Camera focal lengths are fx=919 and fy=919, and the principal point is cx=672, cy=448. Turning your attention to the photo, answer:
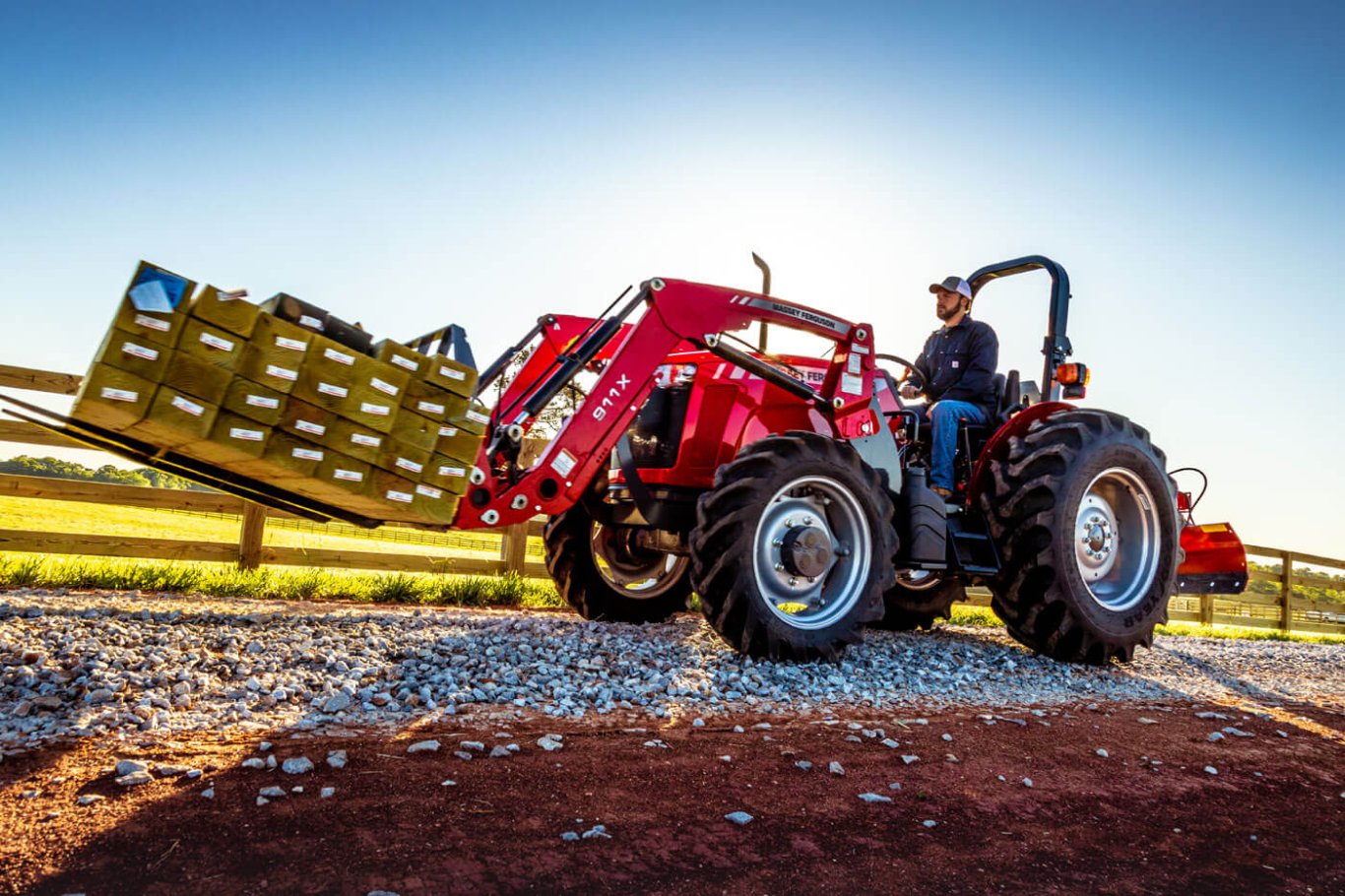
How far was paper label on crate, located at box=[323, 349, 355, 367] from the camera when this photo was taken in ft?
12.3

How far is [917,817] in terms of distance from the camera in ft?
9.56

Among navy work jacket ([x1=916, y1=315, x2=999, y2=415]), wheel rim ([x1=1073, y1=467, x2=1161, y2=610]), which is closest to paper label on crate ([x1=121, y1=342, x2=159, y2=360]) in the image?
navy work jacket ([x1=916, y1=315, x2=999, y2=415])

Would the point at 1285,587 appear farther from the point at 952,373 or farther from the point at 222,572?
the point at 222,572

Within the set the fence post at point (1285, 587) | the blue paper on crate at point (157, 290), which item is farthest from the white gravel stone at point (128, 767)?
the fence post at point (1285, 587)

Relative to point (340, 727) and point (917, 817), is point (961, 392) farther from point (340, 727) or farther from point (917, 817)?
point (340, 727)

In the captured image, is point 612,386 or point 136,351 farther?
point 612,386

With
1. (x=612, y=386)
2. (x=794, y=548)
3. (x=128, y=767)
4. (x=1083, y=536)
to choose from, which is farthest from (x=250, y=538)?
(x=1083, y=536)

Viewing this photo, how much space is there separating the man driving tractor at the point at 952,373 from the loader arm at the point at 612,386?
0.86 meters

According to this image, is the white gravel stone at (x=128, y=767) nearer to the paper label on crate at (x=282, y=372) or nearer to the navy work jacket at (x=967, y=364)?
the paper label on crate at (x=282, y=372)

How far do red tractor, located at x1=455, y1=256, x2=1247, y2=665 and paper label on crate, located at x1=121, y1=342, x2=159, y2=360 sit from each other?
1.77 m

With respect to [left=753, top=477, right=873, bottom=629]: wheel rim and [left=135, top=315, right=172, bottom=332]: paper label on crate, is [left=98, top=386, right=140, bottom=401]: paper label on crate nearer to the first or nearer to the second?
[left=135, top=315, right=172, bottom=332]: paper label on crate

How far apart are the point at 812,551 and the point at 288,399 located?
117 inches

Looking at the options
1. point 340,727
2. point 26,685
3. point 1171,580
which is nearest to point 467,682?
point 340,727

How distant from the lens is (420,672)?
4227mm
